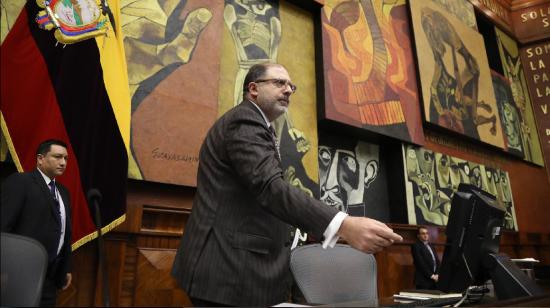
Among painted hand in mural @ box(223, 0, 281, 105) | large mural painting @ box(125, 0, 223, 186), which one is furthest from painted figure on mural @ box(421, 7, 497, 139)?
large mural painting @ box(125, 0, 223, 186)

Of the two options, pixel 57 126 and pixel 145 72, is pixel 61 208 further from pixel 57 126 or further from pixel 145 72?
pixel 145 72

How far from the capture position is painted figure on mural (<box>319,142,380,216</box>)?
530 cm

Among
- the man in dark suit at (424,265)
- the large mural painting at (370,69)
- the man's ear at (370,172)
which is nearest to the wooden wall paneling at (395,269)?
the man in dark suit at (424,265)

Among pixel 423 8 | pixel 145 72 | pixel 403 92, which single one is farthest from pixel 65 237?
pixel 423 8

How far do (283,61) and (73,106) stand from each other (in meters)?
2.73

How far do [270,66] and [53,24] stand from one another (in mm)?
1918

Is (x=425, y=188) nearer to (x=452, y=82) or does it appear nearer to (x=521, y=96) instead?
(x=452, y=82)

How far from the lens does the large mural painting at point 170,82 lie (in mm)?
3453

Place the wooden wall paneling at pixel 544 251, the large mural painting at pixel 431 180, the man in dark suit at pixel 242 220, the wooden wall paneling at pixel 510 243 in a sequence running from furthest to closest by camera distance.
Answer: the wooden wall paneling at pixel 544 251, the wooden wall paneling at pixel 510 243, the large mural painting at pixel 431 180, the man in dark suit at pixel 242 220

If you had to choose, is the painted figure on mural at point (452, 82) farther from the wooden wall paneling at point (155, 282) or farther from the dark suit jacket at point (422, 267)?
the wooden wall paneling at point (155, 282)

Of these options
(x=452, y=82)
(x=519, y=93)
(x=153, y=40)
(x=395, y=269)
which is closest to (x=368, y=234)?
(x=153, y=40)

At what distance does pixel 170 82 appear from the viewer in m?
3.71

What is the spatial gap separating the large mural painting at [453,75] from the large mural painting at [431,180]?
0.57m

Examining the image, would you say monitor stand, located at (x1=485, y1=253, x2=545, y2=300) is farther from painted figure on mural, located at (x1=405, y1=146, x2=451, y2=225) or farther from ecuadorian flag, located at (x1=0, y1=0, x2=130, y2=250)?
painted figure on mural, located at (x1=405, y1=146, x2=451, y2=225)
